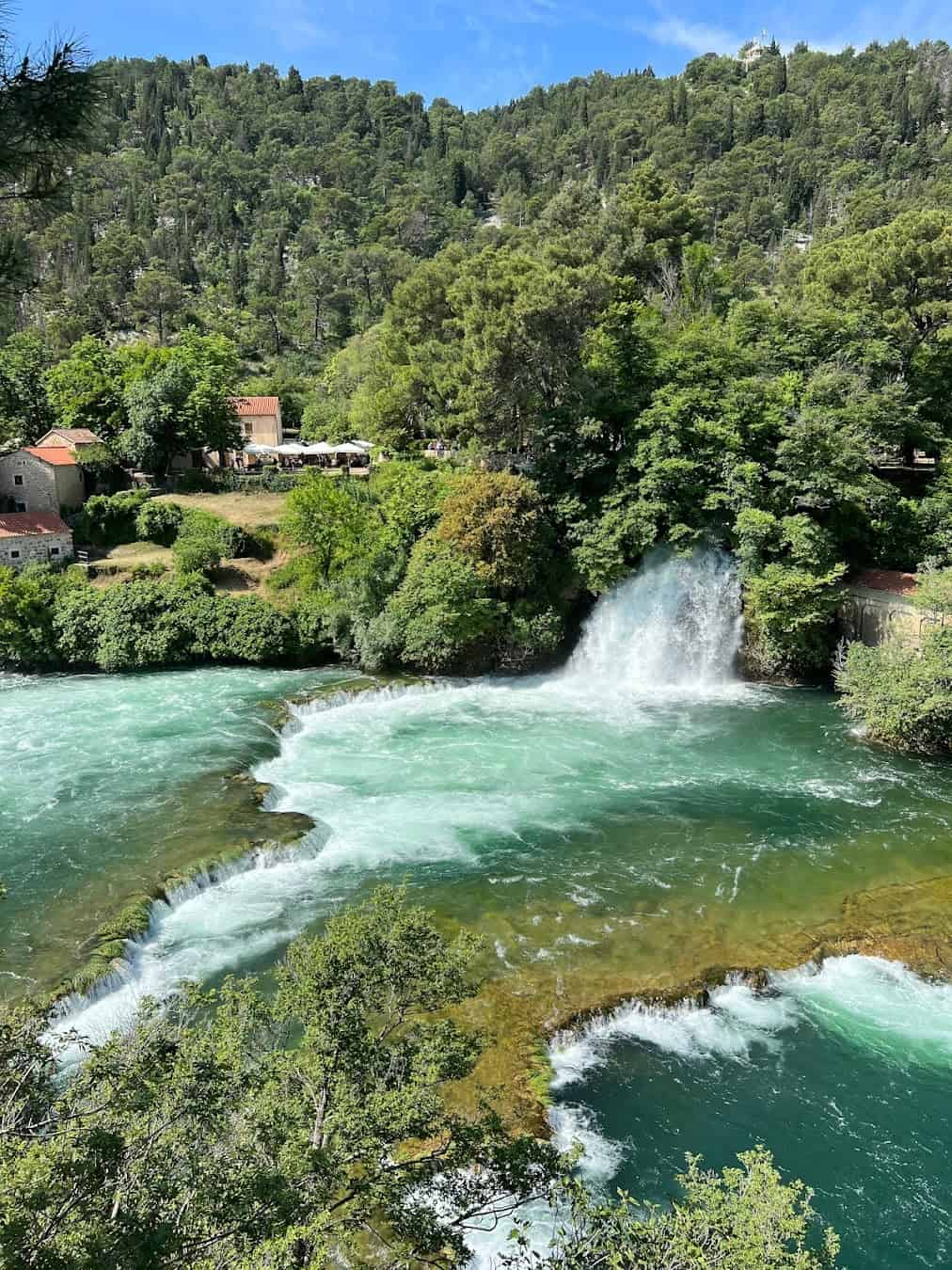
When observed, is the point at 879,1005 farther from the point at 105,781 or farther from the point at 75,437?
the point at 75,437

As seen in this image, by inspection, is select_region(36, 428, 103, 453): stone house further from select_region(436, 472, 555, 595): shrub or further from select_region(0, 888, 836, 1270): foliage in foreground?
select_region(0, 888, 836, 1270): foliage in foreground

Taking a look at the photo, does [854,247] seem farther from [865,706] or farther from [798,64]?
[798,64]

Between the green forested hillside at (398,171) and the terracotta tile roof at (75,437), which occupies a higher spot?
the green forested hillside at (398,171)

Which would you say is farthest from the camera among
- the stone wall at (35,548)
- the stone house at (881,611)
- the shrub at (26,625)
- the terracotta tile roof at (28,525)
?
the terracotta tile roof at (28,525)

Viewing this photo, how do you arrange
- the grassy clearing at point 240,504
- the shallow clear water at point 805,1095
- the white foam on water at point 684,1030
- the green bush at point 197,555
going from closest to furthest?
1. the shallow clear water at point 805,1095
2. the white foam on water at point 684,1030
3. the green bush at point 197,555
4. the grassy clearing at point 240,504

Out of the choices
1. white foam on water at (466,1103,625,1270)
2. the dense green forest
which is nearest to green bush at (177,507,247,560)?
the dense green forest

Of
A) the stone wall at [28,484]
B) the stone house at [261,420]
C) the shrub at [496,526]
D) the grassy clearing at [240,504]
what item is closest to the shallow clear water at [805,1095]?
the shrub at [496,526]

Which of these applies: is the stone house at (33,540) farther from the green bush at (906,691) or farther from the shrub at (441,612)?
the green bush at (906,691)

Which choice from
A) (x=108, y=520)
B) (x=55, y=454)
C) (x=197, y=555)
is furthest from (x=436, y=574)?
(x=55, y=454)
